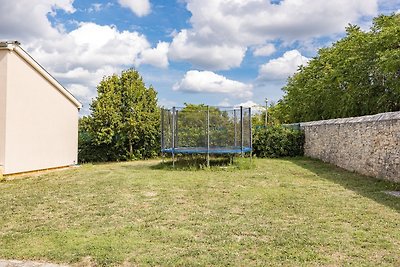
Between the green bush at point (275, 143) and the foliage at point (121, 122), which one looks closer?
the foliage at point (121, 122)

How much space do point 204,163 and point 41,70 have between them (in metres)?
6.47

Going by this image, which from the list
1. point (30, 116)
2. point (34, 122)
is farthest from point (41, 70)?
point (34, 122)

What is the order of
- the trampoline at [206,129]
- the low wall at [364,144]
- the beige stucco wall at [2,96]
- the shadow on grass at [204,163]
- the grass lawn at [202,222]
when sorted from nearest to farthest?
the grass lawn at [202,222], the low wall at [364,144], the beige stucco wall at [2,96], the shadow on grass at [204,163], the trampoline at [206,129]

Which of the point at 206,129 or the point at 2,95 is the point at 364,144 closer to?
the point at 206,129

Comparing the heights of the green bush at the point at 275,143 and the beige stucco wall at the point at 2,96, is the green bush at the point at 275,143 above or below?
below

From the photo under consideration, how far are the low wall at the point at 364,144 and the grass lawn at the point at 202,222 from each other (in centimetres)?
86

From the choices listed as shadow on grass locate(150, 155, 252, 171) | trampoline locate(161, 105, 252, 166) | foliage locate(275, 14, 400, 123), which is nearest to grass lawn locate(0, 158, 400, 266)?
shadow on grass locate(150, 155, 252, 171)

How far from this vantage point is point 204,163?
1344 centimetres

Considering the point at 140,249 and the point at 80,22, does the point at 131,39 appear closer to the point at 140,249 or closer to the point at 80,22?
the point at 80,22

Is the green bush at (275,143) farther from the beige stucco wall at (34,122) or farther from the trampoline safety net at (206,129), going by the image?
the beige stucco wall at (34,122)

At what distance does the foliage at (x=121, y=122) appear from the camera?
17.1 meters

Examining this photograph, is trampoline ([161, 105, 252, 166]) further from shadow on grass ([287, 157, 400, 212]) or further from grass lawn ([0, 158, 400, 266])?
grass lawn ([0, 158, 400, 266])

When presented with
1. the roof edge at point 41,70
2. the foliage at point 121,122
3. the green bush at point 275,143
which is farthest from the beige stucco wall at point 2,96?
the green bush at point 275,143

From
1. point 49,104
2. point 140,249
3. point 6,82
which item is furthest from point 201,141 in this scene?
point 140,249
